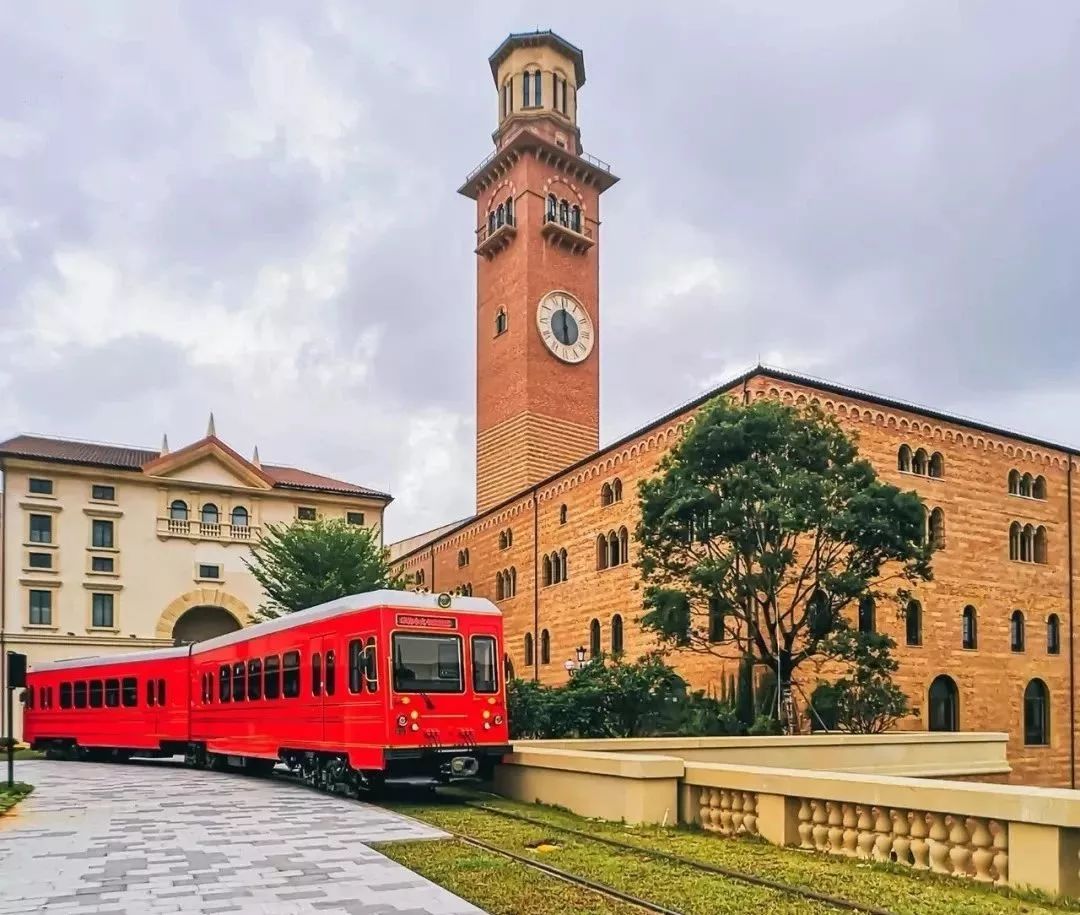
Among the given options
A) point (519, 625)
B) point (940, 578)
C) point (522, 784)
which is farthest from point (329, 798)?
point (519, 625)

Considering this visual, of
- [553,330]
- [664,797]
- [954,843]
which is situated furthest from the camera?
[553,330]

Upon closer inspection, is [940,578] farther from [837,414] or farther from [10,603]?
[10,603]

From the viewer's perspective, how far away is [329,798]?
1605 cm

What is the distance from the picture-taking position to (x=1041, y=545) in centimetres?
3362

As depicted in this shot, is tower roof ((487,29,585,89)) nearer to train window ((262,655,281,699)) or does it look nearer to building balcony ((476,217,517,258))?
building balcony ((476,217,517,258))

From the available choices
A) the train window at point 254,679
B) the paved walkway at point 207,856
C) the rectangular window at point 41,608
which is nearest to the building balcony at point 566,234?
the rectangular window at point 41,608

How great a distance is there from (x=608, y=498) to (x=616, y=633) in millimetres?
4502

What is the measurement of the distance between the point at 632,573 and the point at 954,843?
23705mm

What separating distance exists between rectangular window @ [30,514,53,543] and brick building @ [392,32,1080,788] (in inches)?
686

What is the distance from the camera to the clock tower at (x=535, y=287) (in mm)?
45938

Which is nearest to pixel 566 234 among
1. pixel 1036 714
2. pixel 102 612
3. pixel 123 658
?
pixel 102 612

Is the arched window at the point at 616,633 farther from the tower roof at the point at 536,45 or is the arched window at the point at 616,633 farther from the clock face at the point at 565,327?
the tower roof at the point at 536,45

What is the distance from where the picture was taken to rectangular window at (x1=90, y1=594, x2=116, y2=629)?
1673 inches

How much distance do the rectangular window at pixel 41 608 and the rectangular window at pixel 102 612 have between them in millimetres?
1615
